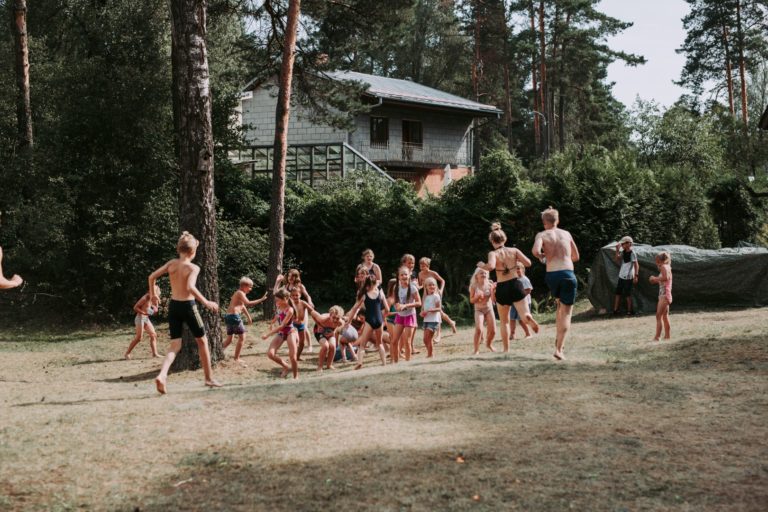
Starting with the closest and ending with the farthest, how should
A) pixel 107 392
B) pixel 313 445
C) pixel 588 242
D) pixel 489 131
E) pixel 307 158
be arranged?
1. pixel 313 445
2. pixel 107 392
3. pixel 588 242
4. pixel 307 158
5. pixel 489 131

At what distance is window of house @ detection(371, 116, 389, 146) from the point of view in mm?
41406

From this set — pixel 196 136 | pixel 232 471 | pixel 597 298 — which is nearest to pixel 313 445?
pixel 232 471

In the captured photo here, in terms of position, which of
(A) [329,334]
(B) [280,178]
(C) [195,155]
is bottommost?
(A) [329,334]

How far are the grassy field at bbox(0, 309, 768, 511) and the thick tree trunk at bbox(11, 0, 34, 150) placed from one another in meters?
14.0

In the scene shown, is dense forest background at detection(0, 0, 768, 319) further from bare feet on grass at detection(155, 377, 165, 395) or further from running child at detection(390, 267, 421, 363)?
bare feet on grass at detection(155, 377, 165, 395)

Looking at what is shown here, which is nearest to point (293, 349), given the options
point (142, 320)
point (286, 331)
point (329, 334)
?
point (286, 331)

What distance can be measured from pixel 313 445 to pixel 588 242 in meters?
16.5

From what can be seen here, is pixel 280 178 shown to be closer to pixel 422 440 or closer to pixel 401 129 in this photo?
pixel 422 440

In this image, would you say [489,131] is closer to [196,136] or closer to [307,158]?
[307,158]

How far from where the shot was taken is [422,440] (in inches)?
259

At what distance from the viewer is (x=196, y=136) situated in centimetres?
1317

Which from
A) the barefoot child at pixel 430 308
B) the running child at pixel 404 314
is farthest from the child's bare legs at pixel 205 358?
the barefoot child at pixel 430 308

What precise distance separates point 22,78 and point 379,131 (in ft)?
70.6

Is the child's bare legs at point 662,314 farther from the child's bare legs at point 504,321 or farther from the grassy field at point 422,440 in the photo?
the child's bare legs at point 504,321
